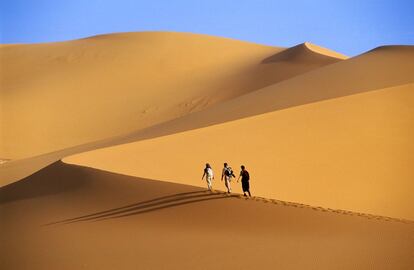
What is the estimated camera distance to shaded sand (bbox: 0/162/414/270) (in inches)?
328

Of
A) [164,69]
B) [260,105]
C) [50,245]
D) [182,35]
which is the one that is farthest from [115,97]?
[50,245]

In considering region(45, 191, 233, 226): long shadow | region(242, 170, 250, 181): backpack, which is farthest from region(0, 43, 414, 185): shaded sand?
region(45, 191, 233, 226): long shadow

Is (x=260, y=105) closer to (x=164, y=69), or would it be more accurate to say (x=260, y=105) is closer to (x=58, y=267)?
(x=58, y=267)

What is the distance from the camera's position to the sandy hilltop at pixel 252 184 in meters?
8.98

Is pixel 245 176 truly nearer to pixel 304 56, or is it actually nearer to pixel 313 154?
pixel 313 154

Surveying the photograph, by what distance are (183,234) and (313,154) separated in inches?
338

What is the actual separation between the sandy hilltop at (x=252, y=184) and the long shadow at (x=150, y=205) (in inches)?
2.0

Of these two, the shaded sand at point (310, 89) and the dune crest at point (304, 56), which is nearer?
the shaded sand at point (310, 89)

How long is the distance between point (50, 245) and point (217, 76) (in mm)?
37368

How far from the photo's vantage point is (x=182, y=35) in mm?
63688

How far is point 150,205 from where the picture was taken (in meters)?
12.6

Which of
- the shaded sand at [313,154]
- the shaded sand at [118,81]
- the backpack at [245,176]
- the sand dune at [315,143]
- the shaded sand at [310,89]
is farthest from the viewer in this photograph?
the shaded sand at [118,81]

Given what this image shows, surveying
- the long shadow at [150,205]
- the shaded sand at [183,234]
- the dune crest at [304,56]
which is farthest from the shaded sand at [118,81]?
the long shadow at [150,205]

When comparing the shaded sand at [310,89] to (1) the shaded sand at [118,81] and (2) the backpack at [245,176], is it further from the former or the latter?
(1) the shaded sand at [118,81]
